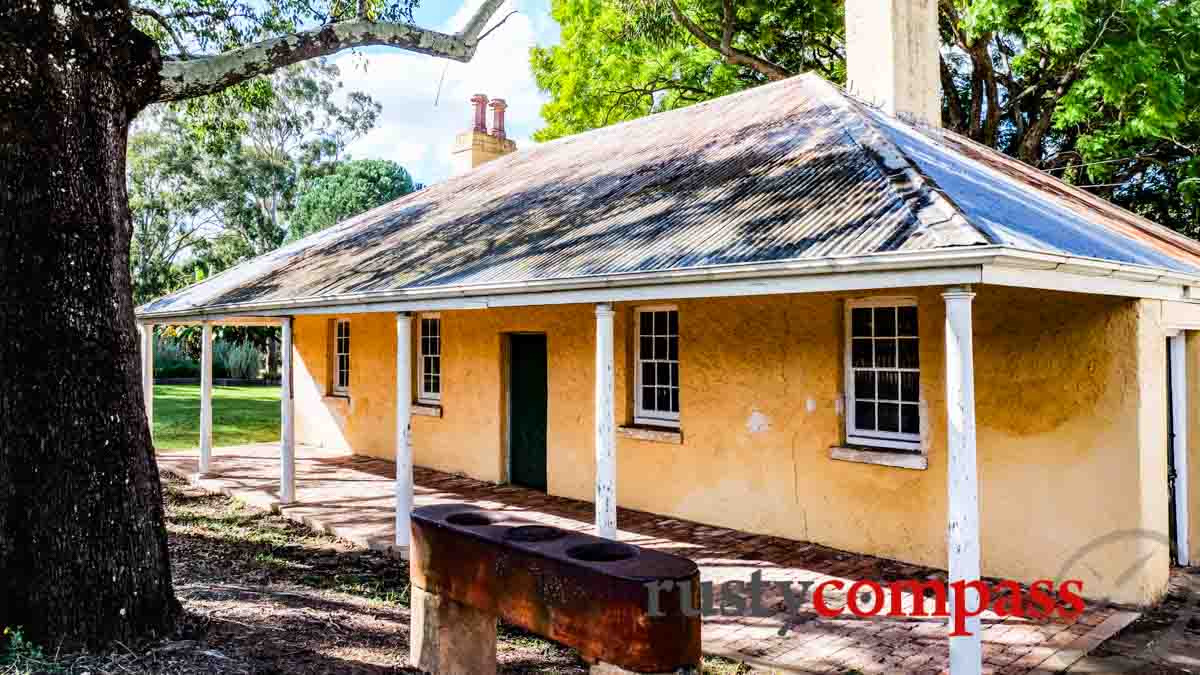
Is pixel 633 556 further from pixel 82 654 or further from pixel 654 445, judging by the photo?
pixel 654 445

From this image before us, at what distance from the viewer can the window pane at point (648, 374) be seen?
10.3m

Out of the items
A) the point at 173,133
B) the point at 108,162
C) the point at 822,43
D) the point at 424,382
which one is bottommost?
the point at 424,382

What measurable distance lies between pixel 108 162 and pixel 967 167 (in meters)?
7.01

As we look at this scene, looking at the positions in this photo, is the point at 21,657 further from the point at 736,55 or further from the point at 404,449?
the point at 736,55

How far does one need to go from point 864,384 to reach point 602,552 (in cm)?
455

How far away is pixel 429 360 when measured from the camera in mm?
13930

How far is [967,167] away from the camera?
764 cm

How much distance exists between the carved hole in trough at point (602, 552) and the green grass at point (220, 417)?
15532mm

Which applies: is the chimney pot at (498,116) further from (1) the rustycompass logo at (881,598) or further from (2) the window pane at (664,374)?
(1) the rustycompass logo at (881,598)

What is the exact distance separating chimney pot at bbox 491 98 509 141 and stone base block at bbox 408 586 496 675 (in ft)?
48.9

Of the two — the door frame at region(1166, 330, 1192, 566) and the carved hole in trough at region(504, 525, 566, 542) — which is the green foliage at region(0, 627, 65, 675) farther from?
the door frame at region(1166, 330, 1192, 566)

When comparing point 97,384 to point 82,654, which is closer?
point 82,654

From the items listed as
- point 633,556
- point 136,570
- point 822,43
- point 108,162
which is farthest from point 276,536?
point 822,43

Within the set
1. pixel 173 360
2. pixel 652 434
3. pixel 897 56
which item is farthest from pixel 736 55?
pixel 173 360
